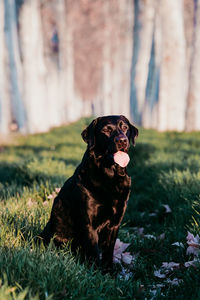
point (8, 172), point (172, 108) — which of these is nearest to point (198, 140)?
point (172, 108)

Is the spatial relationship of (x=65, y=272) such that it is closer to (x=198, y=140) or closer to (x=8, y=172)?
(x=8, y=172)

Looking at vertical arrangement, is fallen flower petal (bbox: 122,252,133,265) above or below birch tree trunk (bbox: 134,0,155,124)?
below

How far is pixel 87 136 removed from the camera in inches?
127

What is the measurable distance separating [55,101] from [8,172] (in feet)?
55.4

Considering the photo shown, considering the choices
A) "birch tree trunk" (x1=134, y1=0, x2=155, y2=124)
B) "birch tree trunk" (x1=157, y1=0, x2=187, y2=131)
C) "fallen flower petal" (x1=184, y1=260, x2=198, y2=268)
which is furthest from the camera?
"birch tree trunk" (x1=134, y1=0, x2=155, y2=124)

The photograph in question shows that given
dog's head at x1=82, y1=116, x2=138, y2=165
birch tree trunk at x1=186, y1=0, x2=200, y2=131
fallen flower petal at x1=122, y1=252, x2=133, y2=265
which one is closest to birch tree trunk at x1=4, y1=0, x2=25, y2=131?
birch tree trunk at x1=186, y1=0, x2=200, y2=131

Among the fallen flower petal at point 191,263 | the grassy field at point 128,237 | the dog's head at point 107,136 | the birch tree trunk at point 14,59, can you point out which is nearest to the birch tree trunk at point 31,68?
the birch tree trunk at point 14,59

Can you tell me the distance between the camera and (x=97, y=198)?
9.84ft

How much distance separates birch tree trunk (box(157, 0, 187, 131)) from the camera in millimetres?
11516

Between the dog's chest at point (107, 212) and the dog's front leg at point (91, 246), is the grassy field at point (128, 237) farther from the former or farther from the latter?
the dog's chest at point (107, 212)

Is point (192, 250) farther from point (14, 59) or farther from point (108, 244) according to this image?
point (14, 59)

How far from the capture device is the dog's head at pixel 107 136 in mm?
3072

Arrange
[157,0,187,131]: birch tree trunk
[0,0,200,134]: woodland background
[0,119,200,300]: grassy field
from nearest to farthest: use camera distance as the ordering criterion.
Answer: [0,119,200,300]: grassy field
[157,0,187,131]: birch tree trunk
[0,0,200,134]: woodland background

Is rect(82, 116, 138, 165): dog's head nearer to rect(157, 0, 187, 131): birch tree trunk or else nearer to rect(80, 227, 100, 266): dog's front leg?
rect(80, 227, 100, 266): dog's front leg
